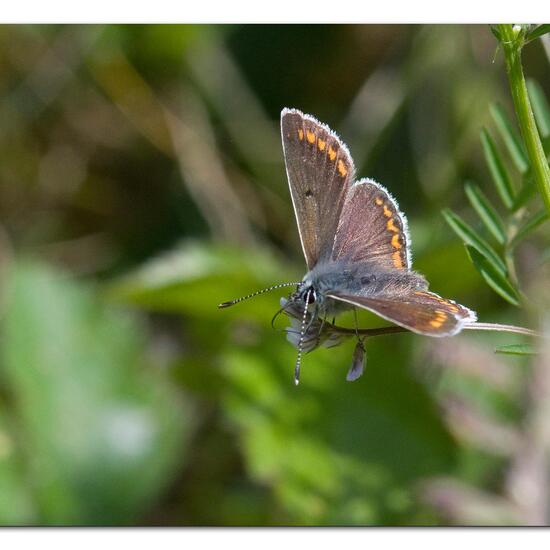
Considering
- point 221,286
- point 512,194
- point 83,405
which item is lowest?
point 83,405

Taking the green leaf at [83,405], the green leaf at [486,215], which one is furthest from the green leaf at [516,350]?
the green leaf at [83,405]

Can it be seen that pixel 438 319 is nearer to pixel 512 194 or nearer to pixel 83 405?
pixel 512 194

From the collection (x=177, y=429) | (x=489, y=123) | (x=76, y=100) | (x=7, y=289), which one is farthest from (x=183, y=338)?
(x=489, y=123)

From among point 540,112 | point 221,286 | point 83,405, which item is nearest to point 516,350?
point 540,112

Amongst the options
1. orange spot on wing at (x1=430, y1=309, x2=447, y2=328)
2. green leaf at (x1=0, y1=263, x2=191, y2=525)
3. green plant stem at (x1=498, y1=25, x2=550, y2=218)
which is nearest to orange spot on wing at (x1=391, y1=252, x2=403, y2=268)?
orange spot on wing at (x1=430, y1=309, x2=447, y2=328)

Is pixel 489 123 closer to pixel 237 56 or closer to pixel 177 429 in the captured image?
pixel 237 56

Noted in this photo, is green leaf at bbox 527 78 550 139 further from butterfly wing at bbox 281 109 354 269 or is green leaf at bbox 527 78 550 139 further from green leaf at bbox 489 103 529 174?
butterfly wing at bbox 281 109 354 269

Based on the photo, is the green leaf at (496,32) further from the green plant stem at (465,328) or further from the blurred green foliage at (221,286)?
the blurred green foliage at (221,286)
